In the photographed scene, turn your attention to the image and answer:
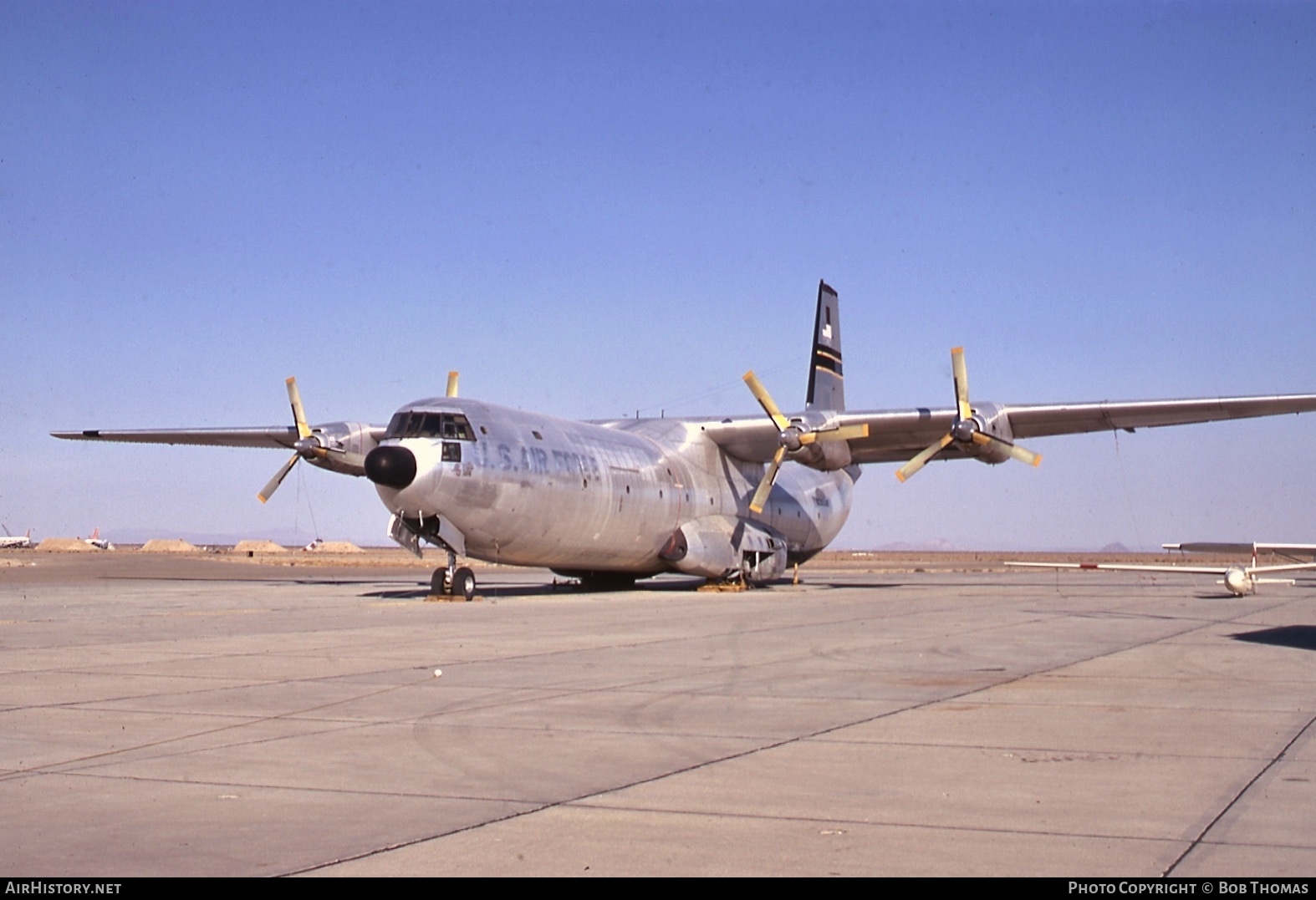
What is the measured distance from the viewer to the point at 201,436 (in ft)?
127

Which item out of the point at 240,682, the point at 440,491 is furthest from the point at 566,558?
the point at 240,682

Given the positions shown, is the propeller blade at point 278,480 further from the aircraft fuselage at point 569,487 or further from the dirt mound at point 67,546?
the dirt mound at point 67,546

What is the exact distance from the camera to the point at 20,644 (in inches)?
610

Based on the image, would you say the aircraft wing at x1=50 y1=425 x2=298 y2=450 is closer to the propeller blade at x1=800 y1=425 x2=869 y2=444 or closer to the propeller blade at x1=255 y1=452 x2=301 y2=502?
the propeller blade at x1=255 y1=452 x2=301 y2=502

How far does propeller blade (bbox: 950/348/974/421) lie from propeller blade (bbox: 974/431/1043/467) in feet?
1.94

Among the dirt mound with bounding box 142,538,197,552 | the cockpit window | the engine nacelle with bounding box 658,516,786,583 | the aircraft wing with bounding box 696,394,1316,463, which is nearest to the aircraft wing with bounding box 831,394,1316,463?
the aircraft wing with bounding box 696,394,1316,463

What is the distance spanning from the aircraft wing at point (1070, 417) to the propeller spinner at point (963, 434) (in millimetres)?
814

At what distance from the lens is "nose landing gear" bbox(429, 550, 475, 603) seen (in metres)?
27.0

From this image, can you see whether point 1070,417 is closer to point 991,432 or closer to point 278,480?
point 991,432

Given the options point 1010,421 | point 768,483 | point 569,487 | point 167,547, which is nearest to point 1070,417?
point 1010,421

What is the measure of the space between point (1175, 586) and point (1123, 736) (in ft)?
101

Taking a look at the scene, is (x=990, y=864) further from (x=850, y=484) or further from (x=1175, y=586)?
(x=850, y=484)

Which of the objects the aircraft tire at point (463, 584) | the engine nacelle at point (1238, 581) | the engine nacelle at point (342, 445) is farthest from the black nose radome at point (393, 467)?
the engine nacelle at point (1238, 581)

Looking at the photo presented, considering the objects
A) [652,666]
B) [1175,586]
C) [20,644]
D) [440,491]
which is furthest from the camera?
[1175,586]
